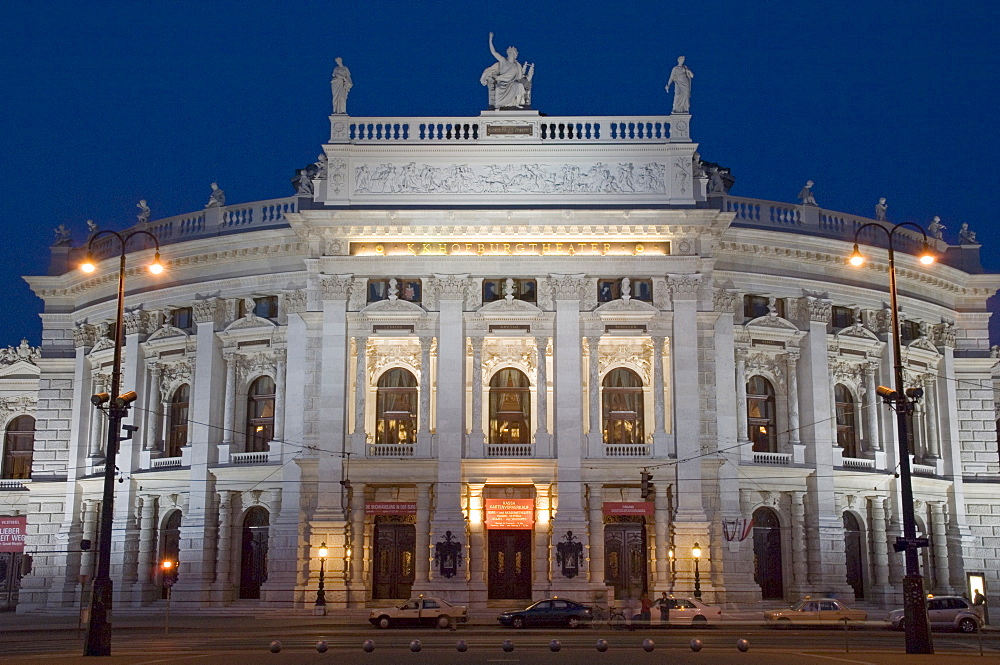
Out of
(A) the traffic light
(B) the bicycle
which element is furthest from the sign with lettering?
(B) the bicycle

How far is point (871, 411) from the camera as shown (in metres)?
54.2

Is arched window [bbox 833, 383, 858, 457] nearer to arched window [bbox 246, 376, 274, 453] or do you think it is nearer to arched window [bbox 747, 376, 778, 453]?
arched window [bbox 747, 376, 778, 453]

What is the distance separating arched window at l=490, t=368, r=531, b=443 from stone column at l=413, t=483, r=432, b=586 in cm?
374

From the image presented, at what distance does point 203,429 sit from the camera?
52.2 m

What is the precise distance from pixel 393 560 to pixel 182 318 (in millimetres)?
15622

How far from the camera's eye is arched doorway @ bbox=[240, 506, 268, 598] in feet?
167

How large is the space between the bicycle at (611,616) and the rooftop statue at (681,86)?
20788 millimetres

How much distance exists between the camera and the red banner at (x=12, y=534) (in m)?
56.8

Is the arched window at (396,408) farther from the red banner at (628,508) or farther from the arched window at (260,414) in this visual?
the red banner at (628,508)

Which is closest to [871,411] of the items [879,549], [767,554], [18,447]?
[879,549]

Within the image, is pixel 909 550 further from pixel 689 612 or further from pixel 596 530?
pixel 596 530

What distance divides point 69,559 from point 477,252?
78.4 feet

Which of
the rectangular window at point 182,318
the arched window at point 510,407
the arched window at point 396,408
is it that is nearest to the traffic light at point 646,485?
the arched window at point 510,407

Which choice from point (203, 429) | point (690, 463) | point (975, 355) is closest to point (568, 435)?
point (690, 463)
